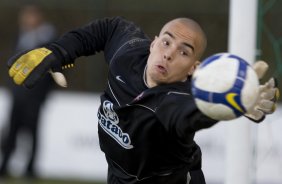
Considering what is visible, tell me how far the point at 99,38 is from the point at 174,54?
814 mm

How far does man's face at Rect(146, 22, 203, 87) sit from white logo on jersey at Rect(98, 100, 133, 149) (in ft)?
1.11

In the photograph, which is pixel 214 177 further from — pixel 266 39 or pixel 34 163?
pixel 266 39

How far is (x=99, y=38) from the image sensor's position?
508 centimetres

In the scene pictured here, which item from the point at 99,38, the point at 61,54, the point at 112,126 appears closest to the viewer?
the point at 112,126

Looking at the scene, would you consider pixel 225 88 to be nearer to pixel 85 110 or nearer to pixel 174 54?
pixel 174 54

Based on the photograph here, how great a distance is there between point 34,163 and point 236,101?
6980 mm

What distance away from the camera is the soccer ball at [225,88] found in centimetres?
370

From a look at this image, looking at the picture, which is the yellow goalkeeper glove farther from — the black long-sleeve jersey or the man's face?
the man's face

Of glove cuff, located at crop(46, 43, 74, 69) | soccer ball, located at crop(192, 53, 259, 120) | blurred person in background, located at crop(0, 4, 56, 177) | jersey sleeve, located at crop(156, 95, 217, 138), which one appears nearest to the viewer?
soccer ball, located at crop(192, 53, 259, 120)

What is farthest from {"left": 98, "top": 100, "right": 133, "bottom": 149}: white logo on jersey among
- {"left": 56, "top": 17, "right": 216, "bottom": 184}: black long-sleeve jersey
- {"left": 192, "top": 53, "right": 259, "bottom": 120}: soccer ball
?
{"left": 192, "top": 53, "right": 259, "bottom": 120}: soccer ball

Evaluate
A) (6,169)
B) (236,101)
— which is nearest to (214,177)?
(6,169)

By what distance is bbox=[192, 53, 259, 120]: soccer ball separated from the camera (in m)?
3.70

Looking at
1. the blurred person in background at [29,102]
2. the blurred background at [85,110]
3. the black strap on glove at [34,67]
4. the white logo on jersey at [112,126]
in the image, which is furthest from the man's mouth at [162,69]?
the blurred person in background at [29,102]

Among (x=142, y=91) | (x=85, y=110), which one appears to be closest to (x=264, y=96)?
(x=142, y=91)
